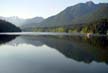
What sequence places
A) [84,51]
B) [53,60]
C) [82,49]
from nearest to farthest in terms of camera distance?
[53,60], [84,51], [82,49]

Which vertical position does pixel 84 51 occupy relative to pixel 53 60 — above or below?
below

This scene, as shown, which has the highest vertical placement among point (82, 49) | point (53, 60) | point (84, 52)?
point (53, 60)

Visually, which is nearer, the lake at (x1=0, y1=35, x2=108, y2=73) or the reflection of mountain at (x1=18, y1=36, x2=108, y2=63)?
the lake at (x1=0, y1=35, x2=108, y2=73)

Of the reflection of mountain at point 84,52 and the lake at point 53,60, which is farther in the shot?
the reflection of mountain at point 84,52

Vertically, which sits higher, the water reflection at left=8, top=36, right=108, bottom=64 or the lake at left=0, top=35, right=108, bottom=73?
the lake at left=0, top=35, right=108, bottom=73

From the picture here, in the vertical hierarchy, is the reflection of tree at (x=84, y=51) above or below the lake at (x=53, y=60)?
below

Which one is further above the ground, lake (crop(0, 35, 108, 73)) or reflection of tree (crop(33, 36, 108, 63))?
lake (crop(0, 35, 108, 73))

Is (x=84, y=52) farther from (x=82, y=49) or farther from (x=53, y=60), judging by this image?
(x=53, y=60)

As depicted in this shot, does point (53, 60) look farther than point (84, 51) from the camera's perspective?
No

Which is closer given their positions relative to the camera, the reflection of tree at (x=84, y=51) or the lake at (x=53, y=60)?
the lake at (x=53, y=60)


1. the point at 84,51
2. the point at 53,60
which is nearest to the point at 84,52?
the point at 84,51

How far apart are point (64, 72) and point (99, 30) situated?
482ft

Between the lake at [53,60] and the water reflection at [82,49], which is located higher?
the lake at [53,60]

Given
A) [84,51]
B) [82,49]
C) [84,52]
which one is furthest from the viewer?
[82,49]
